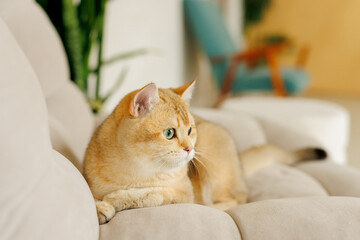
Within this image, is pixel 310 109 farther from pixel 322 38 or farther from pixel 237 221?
pixel 322 38

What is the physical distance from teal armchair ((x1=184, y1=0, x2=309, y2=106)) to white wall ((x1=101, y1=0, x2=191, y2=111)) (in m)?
0.23

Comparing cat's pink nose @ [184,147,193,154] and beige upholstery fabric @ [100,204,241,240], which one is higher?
cat's pink nose @ [184,147,193,154]

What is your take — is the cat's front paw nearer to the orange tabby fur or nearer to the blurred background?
the orange tabby fur

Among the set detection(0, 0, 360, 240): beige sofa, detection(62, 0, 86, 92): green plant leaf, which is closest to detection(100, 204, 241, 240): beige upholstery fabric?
detection(0, 0, 360, 240): beige sofa

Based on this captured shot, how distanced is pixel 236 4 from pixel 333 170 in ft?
14.1

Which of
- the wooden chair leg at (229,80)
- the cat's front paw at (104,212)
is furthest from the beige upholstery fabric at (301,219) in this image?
the wooden chair leg at (229,80)

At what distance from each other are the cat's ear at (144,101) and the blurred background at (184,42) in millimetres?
641

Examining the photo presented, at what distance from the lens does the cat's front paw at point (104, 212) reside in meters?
0.84

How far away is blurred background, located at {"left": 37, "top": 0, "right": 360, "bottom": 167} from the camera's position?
1980 mm

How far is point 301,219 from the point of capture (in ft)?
2.65

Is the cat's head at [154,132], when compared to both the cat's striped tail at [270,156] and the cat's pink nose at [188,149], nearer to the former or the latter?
the cat's pink nose at [188,149]

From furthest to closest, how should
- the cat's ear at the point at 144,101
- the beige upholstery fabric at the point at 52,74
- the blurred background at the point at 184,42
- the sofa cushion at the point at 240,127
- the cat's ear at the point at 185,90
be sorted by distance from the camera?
the blurred background at the point at 184,42 → the sofa cushion at the point at 240,127 → the beige upholstery fabric at the point at 52,74 → the cat's ear at the point at 185,90 → the cat's ear at the point at 144,101

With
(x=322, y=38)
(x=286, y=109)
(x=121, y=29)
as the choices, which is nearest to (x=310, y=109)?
(x=286, y=109)

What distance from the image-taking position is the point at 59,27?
5.96 ft
